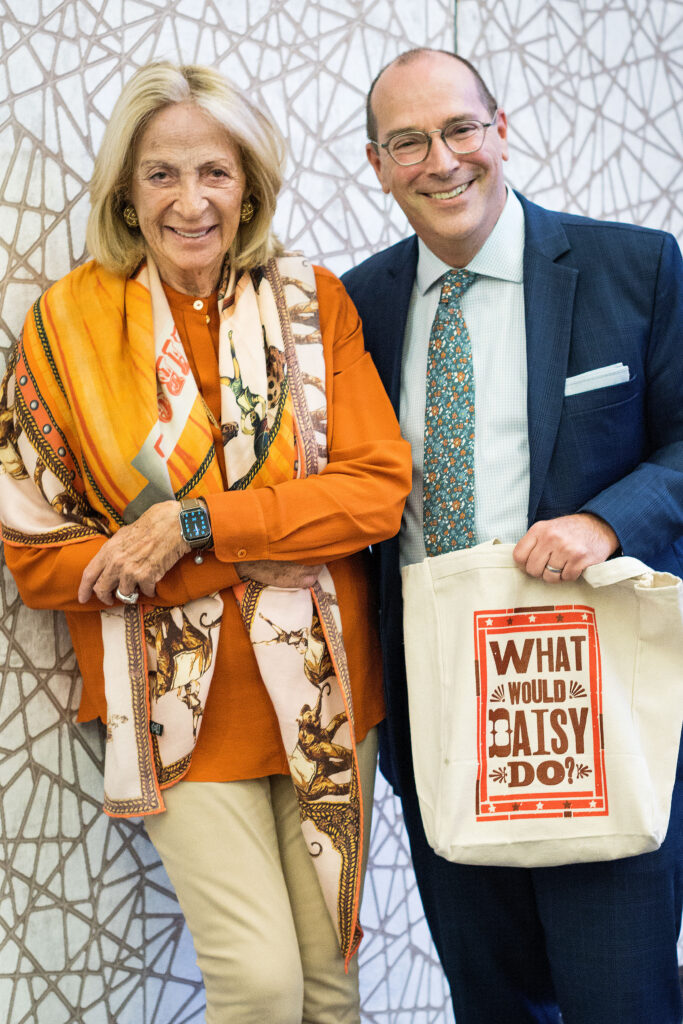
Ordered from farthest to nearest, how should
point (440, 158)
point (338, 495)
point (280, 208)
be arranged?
1. point (280, 208)
2. point (440, 158)
3. point (338, 495)

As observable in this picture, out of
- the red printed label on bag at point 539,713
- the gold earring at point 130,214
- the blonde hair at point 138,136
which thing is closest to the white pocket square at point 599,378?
the red printed label on bag at point 539,713

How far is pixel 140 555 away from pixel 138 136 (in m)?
0.77

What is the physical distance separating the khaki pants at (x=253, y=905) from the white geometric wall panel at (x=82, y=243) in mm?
350

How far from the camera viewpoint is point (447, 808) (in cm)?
176

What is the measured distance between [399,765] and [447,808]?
0.36 meters

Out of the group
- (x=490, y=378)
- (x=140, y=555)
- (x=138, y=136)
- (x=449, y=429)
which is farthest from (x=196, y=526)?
(x=138, y=136)

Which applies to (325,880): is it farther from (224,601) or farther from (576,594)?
(576,594)

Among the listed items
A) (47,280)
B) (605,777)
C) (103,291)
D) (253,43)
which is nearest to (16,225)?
(47,280)

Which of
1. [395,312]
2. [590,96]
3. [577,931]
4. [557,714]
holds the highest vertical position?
[590,96]

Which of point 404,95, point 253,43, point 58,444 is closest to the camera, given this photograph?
point 58,444

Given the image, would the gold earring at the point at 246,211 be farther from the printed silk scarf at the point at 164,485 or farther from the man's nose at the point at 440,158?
the man's nose at the point at 440,158

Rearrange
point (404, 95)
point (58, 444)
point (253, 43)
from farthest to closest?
point (253, 43) → point (404, 95) → point (58, 444)

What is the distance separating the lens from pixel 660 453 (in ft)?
6.35

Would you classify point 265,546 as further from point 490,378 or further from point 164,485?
point 490,378
